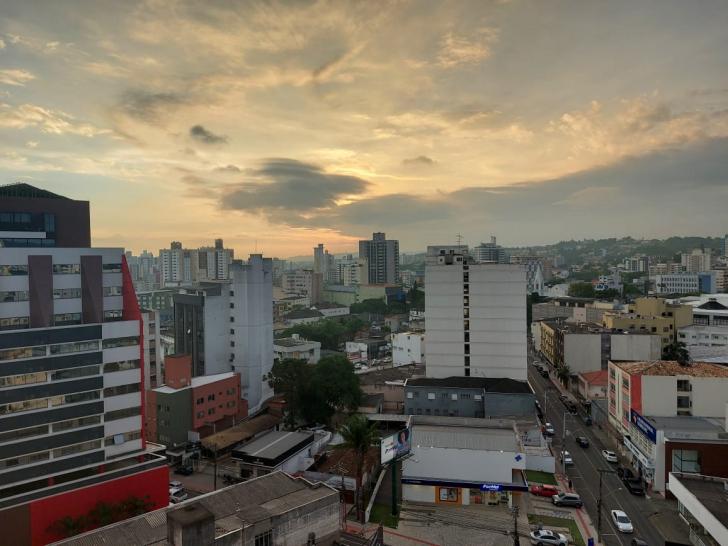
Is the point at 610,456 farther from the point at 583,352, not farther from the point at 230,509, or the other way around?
the point at 230,509

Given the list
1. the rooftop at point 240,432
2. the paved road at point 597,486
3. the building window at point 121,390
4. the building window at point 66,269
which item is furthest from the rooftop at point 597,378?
the building window at point 66,269

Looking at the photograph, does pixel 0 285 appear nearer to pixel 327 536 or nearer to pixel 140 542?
pixel 140 542

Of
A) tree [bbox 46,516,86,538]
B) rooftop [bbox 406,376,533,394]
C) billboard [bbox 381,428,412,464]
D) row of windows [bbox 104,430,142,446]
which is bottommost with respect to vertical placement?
tree [bbox 46,516,86,538]

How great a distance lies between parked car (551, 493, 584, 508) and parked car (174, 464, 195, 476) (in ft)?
100

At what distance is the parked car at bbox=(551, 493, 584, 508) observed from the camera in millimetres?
36281

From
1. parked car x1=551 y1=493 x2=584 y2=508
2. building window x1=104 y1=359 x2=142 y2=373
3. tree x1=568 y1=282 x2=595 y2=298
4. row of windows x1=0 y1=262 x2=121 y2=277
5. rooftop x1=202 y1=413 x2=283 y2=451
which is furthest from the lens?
tree x1=568 y1=282 x2=595 y2=298

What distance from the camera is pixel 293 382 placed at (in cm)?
5491

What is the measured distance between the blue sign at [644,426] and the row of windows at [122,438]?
38601mm

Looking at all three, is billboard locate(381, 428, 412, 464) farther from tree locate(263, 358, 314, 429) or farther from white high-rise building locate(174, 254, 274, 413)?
white high-rise building locate(174, 254, 274, 413)

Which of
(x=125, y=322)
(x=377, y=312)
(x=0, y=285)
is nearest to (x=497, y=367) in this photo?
(x=125, y=322)

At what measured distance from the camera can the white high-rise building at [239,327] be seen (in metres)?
66.4

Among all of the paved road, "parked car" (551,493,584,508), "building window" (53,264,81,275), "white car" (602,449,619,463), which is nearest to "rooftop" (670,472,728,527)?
the paved road

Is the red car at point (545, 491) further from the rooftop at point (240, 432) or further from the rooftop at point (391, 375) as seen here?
the rooftop at point (391, 375)

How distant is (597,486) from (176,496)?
33342mm
